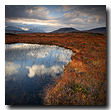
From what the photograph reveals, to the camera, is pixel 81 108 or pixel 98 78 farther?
pixel 98 78

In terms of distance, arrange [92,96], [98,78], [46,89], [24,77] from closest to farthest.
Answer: [92,96] < [46,89] < [98,78] < [24,77]

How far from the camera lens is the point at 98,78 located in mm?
5148

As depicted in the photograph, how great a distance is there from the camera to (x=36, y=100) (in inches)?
159

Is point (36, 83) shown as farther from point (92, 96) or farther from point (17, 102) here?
point (92, 96)

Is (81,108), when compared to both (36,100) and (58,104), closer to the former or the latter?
(58,104)

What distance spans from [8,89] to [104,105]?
617cm

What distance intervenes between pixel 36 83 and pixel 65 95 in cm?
260
